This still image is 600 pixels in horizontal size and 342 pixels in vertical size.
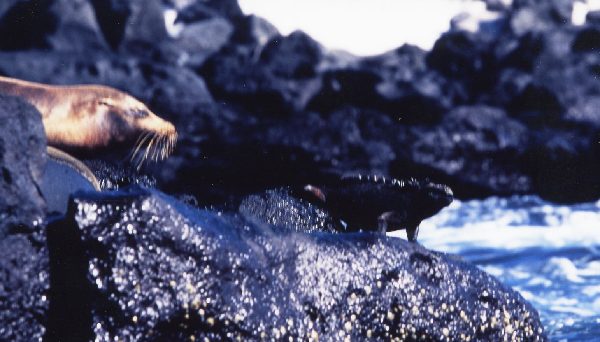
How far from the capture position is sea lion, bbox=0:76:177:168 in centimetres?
379

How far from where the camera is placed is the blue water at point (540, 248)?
5.27 meters

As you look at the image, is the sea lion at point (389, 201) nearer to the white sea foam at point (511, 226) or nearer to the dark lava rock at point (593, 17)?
the white sea foam at point (511, 226)

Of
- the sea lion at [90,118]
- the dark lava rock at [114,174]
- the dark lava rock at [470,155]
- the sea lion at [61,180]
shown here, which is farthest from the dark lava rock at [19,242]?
the dark lava rock at [470,155]

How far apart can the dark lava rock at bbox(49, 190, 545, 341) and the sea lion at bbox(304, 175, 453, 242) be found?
108cm

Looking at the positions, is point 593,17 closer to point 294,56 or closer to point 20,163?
point 294,56

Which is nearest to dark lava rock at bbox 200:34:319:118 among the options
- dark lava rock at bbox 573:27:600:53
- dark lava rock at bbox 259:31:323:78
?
dark lava rock at bbox 259:31:323:78

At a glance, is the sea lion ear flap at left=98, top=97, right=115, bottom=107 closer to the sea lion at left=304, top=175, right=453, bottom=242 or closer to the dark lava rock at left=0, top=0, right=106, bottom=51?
the sea lion at left=304, top=175, right=453, bottom=242

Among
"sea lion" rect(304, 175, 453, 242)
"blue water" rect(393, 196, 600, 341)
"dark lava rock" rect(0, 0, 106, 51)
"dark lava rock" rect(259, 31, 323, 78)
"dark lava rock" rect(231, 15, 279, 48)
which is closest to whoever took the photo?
"sea lion" rect(304, 175, 453, 242)

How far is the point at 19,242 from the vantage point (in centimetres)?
223

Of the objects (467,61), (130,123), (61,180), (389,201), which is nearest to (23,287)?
(61,180)

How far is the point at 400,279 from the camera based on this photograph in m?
2.76

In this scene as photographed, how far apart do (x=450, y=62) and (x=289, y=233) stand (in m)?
17.2

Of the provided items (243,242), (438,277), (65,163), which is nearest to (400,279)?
(438,277)

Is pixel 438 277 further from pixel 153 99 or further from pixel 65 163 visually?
pixel 153 99
